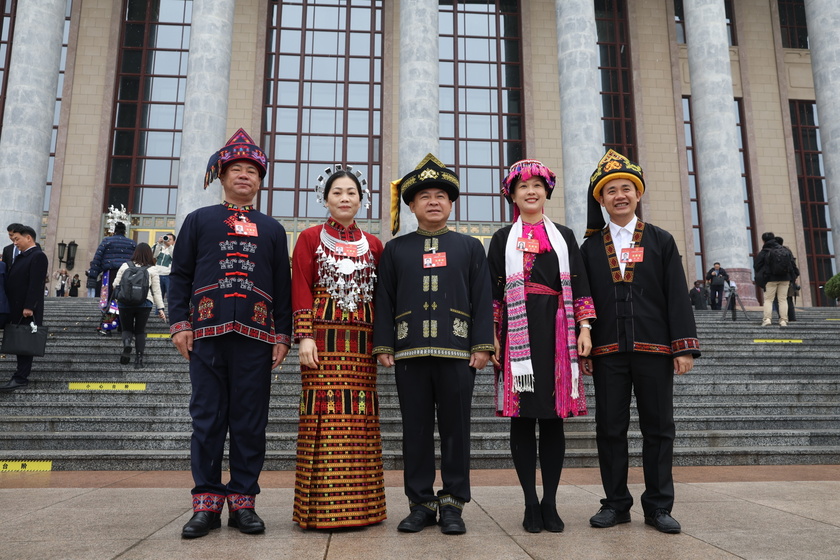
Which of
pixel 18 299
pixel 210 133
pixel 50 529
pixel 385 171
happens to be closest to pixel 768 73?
pixel 385 171

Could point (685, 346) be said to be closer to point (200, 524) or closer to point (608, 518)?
point (608, 518)

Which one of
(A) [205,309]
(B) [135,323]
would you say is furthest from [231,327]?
(B) [135,323]

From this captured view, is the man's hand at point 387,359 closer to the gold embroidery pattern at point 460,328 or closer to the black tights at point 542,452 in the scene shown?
the gold embroidery pattern at point 460,328

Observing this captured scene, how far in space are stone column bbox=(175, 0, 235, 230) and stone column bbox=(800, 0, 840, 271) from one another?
63.0 feet

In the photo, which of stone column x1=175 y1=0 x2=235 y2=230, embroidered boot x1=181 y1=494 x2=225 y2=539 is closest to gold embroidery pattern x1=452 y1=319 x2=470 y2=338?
embroidered boot x1=181 y1=494 x2=225 y2=539

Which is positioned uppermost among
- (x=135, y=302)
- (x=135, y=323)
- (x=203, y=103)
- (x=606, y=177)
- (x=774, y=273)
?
(x=203, y=103)

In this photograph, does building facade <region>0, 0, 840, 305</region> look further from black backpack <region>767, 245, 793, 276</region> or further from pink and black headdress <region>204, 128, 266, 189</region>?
pink and black headdress <region>204, 128, 266, 189</region>

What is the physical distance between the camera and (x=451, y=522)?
12.4ft

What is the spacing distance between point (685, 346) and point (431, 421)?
169cm

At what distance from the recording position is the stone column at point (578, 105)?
18953mm

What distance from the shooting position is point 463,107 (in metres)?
26.5

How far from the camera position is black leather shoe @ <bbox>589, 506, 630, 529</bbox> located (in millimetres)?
3953

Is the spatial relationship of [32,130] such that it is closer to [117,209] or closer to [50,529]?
[117,209]

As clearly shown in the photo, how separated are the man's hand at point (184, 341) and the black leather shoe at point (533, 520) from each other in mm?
2274
